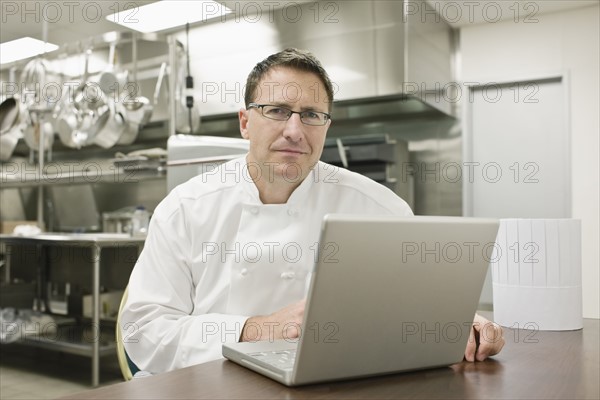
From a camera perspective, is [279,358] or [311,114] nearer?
[279,358]

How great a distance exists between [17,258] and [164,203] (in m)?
3.58

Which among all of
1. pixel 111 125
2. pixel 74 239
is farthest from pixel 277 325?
pixel 111 125

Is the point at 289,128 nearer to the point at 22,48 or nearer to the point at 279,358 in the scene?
the point at 279,358

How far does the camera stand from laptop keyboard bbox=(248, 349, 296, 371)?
2.38ft

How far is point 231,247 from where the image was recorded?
1.35m

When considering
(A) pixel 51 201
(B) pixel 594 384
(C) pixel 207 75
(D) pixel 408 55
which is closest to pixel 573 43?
(D) pixel 408 55

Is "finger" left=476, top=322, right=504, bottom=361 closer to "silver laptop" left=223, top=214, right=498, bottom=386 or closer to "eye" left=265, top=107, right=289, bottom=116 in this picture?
"silver laptop" left=223, top=214, right=498, bottom=386

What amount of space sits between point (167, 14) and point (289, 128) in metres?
2.78

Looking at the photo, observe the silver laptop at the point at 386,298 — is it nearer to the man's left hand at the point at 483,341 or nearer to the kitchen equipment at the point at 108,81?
the man's left hand at the point at 483,341

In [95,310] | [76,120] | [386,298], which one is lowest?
[95,310]

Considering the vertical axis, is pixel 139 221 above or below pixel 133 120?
below

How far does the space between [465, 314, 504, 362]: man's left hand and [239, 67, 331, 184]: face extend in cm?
61

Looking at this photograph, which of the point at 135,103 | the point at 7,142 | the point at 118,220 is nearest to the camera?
the point at 135,103

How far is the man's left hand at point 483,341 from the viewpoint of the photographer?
2.79 ft
